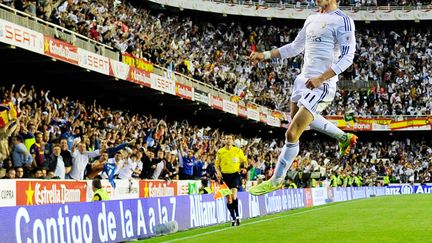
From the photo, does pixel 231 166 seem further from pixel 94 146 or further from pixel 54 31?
pixel 54 31

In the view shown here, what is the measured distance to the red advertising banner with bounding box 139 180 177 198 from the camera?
2081 cm

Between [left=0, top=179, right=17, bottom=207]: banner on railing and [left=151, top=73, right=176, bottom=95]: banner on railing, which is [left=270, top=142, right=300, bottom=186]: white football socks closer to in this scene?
[left=0, top=179, right=17, bottom=207]: banner on railing

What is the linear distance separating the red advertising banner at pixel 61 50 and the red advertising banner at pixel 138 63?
416 cm

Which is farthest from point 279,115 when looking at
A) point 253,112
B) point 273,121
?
point 253,112

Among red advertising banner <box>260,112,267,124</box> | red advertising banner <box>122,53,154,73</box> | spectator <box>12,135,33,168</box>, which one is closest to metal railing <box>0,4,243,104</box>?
red advertising banner <box>122,53,154,73</box>

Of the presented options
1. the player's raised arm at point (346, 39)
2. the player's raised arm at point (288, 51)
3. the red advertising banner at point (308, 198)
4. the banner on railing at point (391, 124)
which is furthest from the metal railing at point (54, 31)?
the banner on railing at point (391, 124)

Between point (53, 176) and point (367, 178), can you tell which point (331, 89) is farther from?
point (367, 178)

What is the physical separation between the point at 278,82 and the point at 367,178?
351 inches

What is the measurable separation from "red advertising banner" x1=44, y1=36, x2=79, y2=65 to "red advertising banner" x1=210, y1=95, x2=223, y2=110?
15.3 meters

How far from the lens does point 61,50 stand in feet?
77.4

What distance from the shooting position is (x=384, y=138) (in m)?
60.7

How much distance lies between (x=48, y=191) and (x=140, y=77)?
1491 centimetres

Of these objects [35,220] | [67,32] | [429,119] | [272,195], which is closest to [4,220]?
[35,220]

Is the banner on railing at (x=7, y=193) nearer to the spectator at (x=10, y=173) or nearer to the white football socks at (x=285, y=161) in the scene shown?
the spectator at (x=10, y=173)
